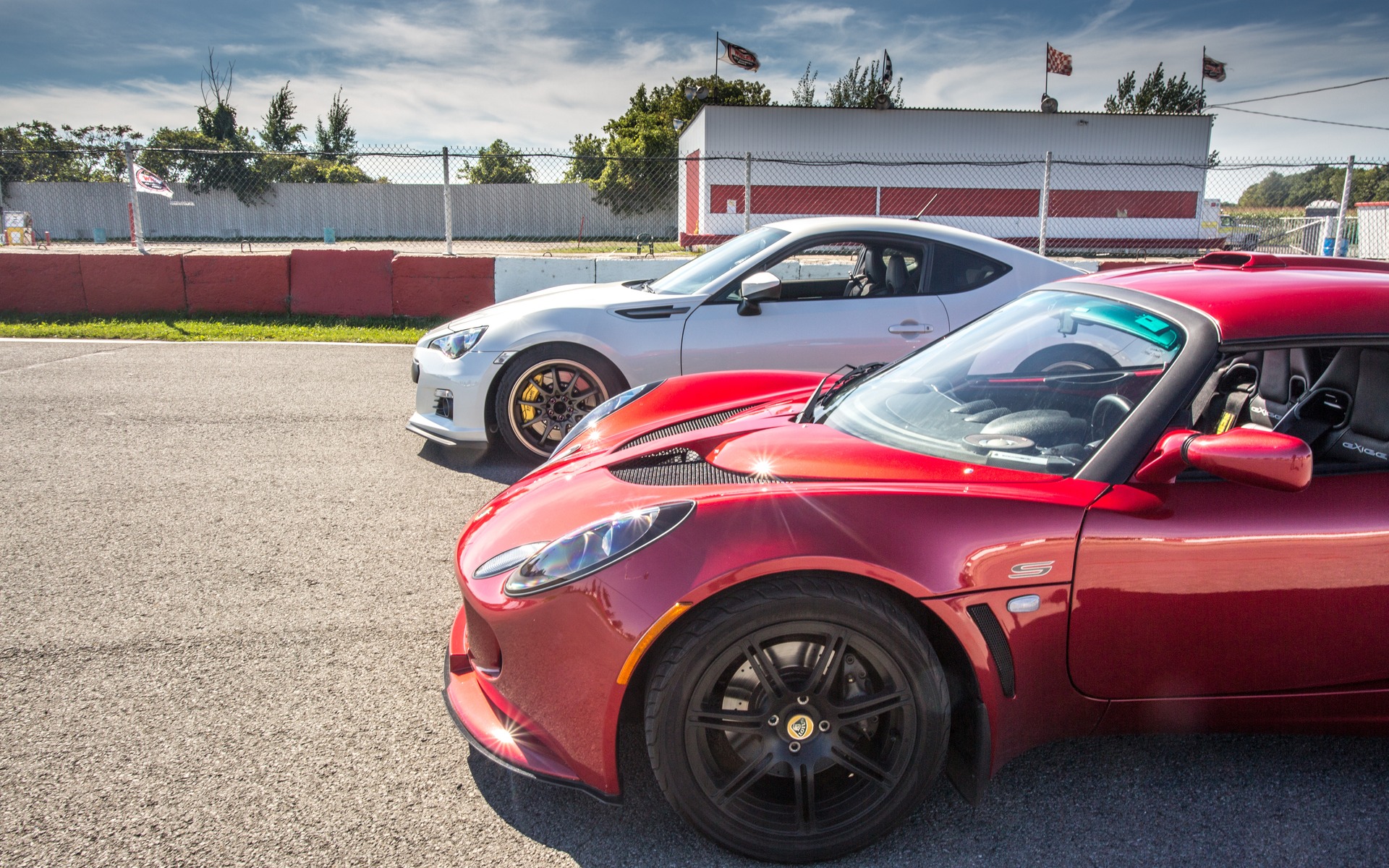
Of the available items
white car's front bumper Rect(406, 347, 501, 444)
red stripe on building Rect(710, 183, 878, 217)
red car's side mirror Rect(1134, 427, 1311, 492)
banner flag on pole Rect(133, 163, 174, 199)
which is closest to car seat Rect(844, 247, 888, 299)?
white car's front bumper Rect(406, 347, 501, 444)

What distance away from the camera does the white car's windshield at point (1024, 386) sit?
2199mm

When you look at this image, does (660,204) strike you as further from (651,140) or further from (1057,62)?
(1057,62)

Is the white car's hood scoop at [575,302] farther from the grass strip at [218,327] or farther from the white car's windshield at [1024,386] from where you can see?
the grass strip at [218,327]

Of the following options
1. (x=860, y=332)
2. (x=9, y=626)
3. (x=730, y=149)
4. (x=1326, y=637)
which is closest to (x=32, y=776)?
(x=9, y=626)

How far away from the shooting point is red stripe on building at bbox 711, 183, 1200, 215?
1153 inches

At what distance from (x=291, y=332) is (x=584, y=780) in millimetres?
9248

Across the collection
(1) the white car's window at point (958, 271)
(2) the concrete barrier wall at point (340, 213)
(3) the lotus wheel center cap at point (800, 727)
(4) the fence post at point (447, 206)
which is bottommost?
(3) the lotus wheel center cap at point (800, 727)

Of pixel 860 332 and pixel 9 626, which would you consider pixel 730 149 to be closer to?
pixel 860 332

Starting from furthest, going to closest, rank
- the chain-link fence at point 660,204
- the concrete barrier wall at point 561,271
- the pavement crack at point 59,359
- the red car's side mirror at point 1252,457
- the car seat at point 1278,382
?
the chain-link fence at point 660,204 → the concrete barrier wall at point 561,271 → the pavement crack at point 59,359 → the car seat at point 1278,382 → the red car's side mirror at point 1252,457

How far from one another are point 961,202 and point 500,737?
31.7 m

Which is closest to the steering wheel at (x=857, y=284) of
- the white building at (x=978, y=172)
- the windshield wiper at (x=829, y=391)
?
the windshield wiper at (x=829, y=391)

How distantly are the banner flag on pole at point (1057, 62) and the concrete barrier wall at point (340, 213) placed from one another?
50.6ft

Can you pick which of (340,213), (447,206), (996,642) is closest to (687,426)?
(996,642)

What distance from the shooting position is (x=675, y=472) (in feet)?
7.39
